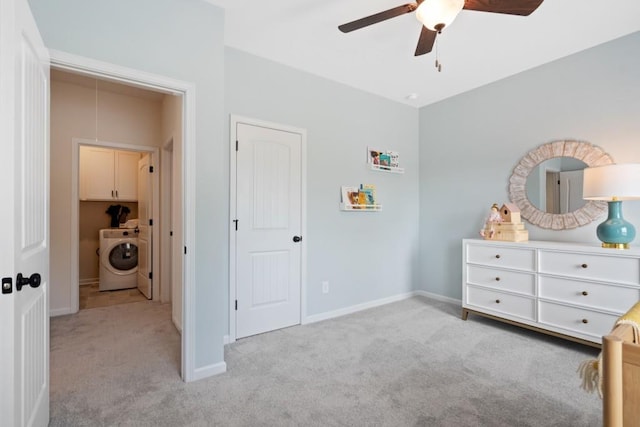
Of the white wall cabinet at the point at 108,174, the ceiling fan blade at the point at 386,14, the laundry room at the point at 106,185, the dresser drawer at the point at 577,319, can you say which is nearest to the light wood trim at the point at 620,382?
the ceiling fan blade at the point at 386,14

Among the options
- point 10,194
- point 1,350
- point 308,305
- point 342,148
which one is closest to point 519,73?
point 342,148

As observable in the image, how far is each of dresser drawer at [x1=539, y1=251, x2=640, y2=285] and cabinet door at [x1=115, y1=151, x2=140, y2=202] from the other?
218 inches

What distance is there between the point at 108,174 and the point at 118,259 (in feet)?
4.39

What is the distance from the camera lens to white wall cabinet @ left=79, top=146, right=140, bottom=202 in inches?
186

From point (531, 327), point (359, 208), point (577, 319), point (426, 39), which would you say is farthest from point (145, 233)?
point (577, 319)

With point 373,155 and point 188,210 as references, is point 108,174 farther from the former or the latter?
point 373,155

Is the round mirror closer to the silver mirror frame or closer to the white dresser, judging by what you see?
the silver mirror frame

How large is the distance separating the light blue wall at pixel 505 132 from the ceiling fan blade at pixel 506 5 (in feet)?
5.71

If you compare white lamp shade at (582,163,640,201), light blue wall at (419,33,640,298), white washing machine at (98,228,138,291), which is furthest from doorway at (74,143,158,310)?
white lamp shade at (582,163,640,201)

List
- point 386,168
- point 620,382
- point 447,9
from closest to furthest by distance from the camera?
point 620,382
point 447,9
point 386,168

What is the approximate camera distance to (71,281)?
356cm

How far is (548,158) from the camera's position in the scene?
10.2 ft

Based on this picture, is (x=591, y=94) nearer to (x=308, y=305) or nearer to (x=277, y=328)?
(x=308, y=305)

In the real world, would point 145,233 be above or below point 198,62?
below
